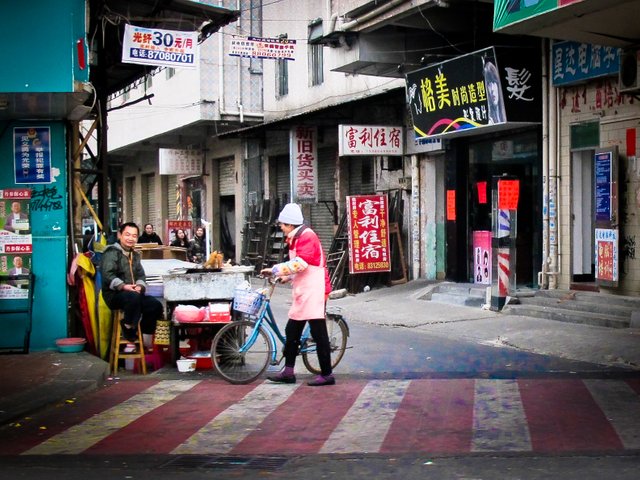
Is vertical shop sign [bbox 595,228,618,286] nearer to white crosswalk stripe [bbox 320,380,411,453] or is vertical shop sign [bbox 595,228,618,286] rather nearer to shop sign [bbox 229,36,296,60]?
white crosswalk stripe [bbox 320,380,411,453]

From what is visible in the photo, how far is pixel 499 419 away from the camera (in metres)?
7.19

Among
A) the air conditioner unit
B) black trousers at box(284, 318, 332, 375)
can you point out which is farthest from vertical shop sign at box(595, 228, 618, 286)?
black trousers at box(284, 318, 332, 375)

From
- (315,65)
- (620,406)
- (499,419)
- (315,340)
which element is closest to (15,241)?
(315,340)

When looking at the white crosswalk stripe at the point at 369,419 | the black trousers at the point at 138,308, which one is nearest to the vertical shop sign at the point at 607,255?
the white crosswalk stripe at the point at 369,419

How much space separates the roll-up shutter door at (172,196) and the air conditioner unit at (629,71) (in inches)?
983

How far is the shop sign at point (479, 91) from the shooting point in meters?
14.2

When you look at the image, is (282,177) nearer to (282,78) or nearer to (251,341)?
(282,78)

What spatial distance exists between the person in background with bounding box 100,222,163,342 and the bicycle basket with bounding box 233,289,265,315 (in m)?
1.01

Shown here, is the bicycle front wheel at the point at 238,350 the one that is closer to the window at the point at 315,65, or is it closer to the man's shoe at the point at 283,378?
the man's shoe at the point at 283,378

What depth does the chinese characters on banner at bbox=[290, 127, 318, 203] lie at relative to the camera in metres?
21.2

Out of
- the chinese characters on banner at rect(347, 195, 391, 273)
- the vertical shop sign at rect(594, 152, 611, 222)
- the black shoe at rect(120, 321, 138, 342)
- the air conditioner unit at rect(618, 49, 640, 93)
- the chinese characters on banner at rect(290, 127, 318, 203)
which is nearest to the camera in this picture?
the black shoe at rect(120, 321, 138, 342)

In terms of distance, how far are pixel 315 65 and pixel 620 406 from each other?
679 inches

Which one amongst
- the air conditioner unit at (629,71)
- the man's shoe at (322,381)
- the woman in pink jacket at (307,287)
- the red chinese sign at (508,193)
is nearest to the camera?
the woman in pink jacket at (307,287)

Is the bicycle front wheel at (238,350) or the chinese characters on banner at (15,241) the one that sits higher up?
the chinese characters on banner at (15,241)
